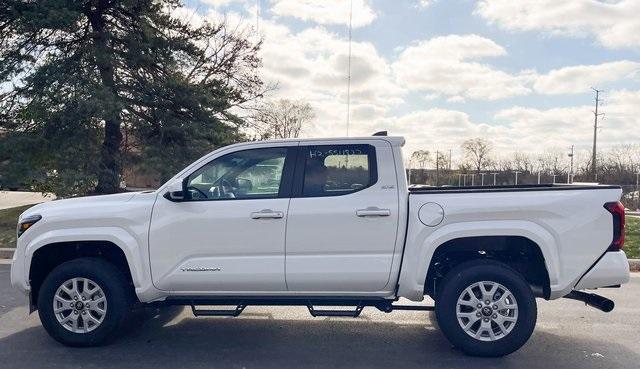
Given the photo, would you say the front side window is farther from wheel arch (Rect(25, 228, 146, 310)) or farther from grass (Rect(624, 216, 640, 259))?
grass (Rect(624, 216, 640, 259))

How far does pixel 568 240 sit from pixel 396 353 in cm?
182

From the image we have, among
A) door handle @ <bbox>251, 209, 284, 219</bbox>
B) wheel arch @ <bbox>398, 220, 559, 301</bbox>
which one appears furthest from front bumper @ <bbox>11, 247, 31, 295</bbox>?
wheel arch @ <bbox>398, 220, 559, 301</bbox>

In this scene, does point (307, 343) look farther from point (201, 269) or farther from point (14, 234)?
point (14, 234)

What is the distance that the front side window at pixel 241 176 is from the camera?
4.47 meters

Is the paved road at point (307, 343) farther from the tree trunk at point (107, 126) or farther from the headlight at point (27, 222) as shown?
the tree trunk at point (107, 126)

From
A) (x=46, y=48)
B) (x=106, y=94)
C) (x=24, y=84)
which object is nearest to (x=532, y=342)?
(x=106, y=94)

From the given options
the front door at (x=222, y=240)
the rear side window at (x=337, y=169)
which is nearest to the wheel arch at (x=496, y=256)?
the rear side window at (x=337, y=169)

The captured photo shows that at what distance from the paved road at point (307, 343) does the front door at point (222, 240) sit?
0.62 m

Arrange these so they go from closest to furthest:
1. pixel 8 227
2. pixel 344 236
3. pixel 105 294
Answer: pixel 344 236
pixel 105 294
pixel 8 227

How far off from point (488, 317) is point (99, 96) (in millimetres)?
11638

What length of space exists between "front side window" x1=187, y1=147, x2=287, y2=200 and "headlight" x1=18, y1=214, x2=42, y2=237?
149 cm

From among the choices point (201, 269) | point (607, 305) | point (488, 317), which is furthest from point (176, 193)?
point (607, 305)

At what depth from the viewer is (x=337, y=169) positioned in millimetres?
4461

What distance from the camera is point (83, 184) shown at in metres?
13.0
